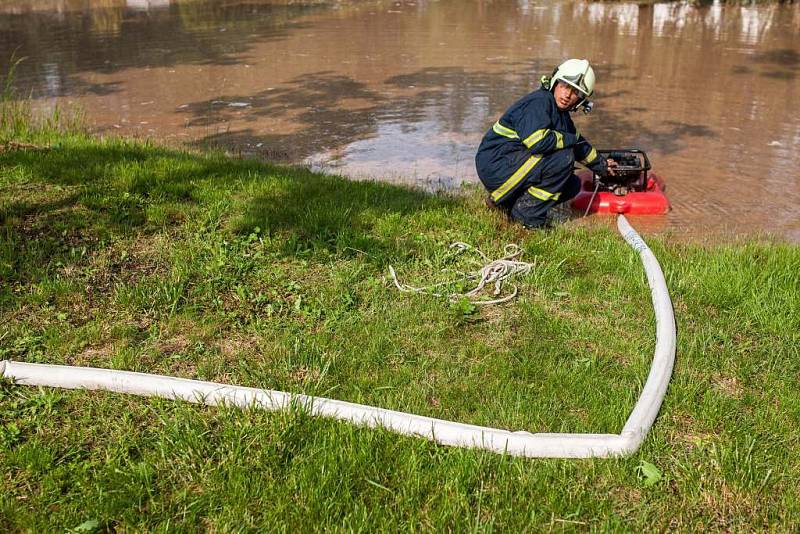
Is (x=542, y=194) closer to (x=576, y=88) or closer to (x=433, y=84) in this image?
(x=576, y=88)

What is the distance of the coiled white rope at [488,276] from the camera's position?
14.1 feet

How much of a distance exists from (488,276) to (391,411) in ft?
5.40

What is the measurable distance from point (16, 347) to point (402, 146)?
5.24 m

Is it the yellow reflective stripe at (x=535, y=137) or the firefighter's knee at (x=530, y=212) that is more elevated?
the yellow reflective stripe at (x=535, y=137)

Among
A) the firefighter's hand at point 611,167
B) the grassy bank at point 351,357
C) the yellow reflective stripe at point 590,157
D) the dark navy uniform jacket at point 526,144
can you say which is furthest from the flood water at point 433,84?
the grassy bank at point 351,357

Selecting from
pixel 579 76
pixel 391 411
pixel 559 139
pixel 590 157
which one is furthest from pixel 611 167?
pixel 391 411

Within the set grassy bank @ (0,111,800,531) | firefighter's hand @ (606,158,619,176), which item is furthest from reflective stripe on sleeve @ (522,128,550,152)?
firefighter's hand @ (606,158,619,176)

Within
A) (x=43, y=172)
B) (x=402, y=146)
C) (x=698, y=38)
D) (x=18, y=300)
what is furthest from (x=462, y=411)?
(x=698, y=38)

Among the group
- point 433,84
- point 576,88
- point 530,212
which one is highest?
point 576,88

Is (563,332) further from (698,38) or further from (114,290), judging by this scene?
(698,38)

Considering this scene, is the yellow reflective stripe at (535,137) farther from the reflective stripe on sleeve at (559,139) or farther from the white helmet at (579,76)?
the white helmet at (579,76)

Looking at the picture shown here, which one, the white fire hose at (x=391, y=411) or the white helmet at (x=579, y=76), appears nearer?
the white fire hose at (x=391, y=411)

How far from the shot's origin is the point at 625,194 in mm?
6270

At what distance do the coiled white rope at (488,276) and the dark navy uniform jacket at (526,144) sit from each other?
85 cm
